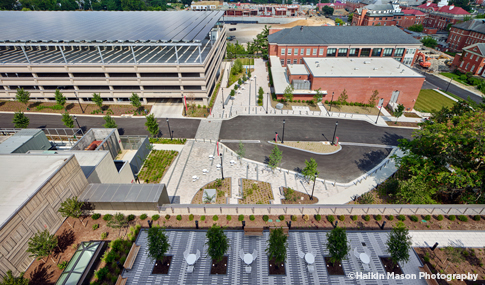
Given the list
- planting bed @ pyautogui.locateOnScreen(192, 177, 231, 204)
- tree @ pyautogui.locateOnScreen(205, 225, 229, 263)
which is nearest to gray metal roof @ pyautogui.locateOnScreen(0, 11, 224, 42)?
planting bed @ pyautogui.locateOnScreen(192, 177, 231, 204)

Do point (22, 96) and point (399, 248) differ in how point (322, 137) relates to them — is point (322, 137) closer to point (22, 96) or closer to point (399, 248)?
point (399, 248)

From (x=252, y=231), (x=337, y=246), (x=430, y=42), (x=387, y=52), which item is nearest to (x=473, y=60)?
(x=387, y=52)

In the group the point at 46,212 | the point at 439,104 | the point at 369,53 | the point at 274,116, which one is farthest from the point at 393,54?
the point at 46,212

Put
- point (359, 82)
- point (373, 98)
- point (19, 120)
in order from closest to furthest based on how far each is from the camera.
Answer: point (19, 120) < point (359, 82) < point (373, 98)

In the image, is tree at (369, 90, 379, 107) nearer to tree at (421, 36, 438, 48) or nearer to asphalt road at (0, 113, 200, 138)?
asphalt road at (0, 113, 200, 138)

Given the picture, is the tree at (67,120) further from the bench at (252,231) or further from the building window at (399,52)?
Result: the building window at (399,52)

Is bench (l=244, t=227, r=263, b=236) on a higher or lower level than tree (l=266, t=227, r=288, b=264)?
lower
